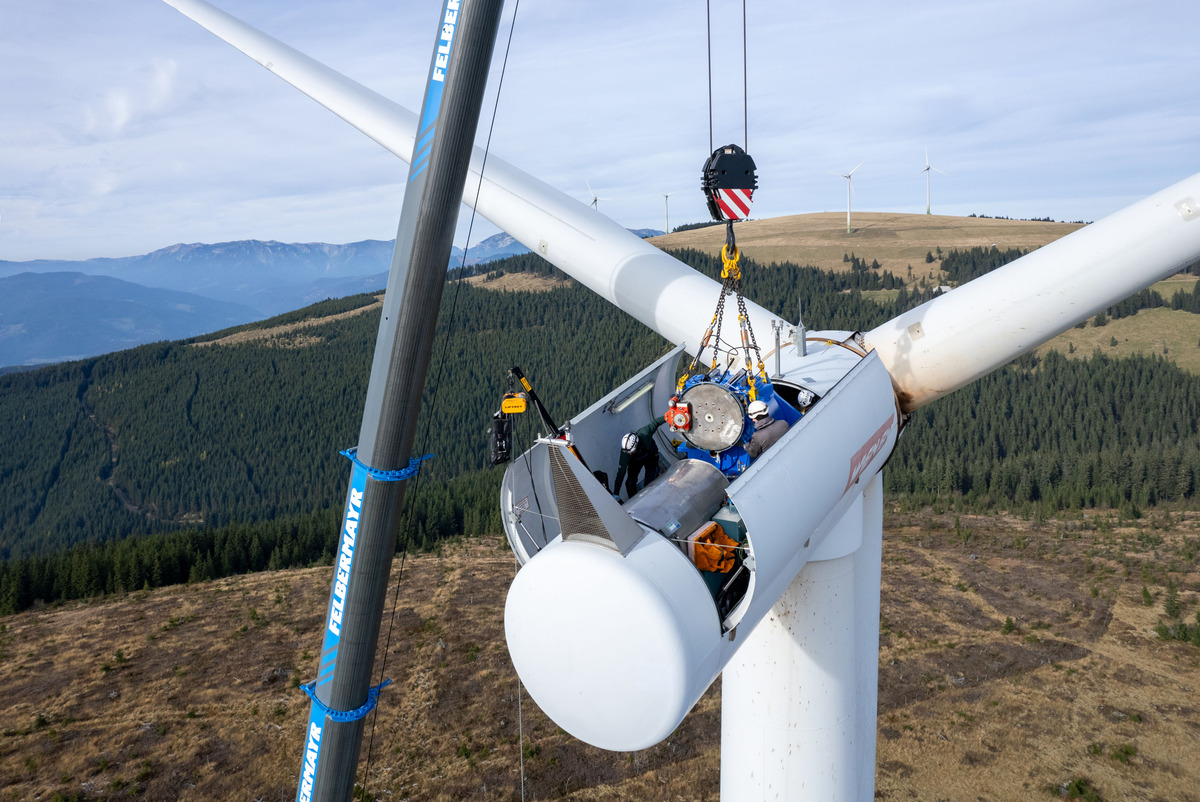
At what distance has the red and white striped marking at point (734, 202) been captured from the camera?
926cm

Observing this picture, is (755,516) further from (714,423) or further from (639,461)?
(639,461)

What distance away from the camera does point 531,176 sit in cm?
1390

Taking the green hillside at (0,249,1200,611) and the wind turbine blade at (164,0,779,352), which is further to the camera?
the green hillside at (0,249,1200,611)

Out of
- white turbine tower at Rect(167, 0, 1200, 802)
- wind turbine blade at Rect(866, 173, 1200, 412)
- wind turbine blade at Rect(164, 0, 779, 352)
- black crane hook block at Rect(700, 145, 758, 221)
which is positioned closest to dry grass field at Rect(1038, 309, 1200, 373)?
wind turbine blade at Rect(164, 0, 779, 352)

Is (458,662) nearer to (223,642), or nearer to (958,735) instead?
(223,642)

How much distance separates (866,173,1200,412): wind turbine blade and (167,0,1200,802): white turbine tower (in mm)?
22

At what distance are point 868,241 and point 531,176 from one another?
16300 centimetres

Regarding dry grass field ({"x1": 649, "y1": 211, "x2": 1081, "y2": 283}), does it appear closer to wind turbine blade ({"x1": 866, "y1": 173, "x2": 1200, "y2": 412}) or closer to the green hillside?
the green hillside

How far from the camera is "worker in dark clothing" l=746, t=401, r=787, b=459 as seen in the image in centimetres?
866

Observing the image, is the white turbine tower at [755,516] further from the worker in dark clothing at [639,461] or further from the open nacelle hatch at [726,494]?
the worker in dark clothing at [639,461]

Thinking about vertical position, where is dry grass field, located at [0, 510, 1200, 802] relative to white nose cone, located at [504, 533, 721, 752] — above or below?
below

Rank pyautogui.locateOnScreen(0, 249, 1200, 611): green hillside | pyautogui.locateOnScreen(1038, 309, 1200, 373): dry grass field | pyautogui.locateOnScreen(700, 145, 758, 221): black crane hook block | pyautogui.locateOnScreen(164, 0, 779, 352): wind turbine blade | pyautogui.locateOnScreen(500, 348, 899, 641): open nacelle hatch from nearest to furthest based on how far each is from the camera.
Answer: pyautogui.locateOnScreen(500, 348, 899, 641): open nacelle hatch < pyautogui.locateOnScreen(700, 145, 758, 221): black crane hook block < pyautogui.locateOnScreen(164, 0, 779, 352): wind turbine blade < pyautogui.locateOnScreen(0, 249, 1200, 611): green hillside < pyautogui.locateOnScreen(1038, 309, 1200, 373): dry grass field

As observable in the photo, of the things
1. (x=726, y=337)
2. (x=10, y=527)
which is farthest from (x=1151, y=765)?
(x=10, y=527)

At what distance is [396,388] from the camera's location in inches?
331
